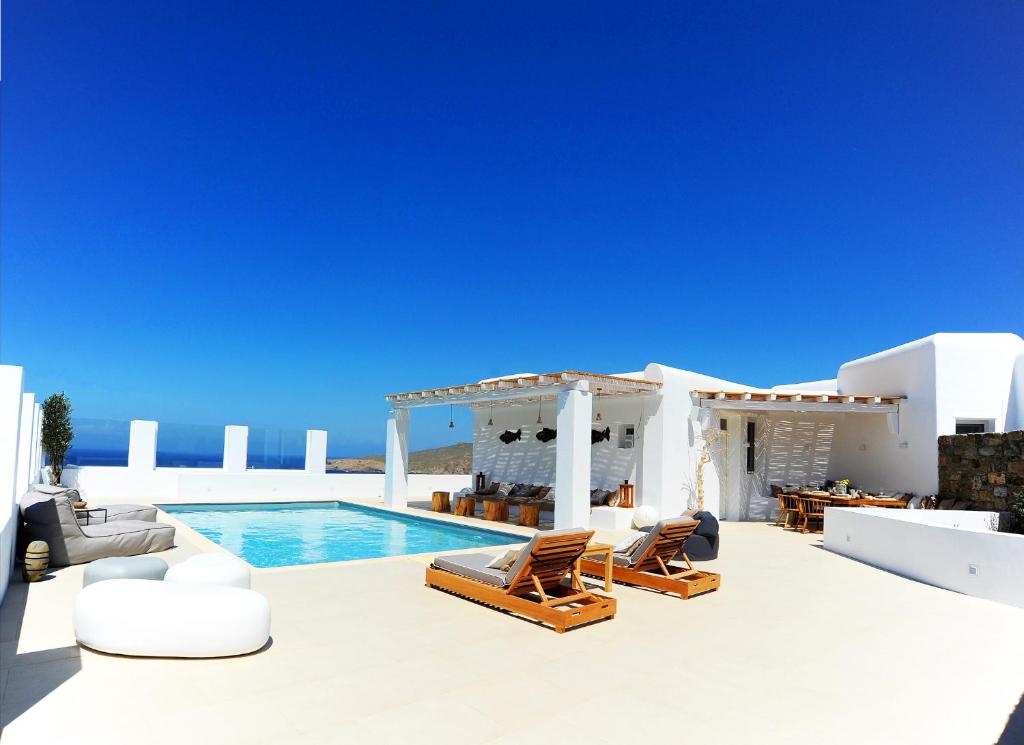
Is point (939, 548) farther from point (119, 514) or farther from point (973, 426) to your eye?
point (119, 514)

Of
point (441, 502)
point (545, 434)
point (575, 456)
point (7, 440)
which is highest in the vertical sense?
point (7, 440)

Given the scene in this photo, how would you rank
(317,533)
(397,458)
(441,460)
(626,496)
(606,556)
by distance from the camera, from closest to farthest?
(606,556) < (317,533) < (626,496) < (397,458) < (441,460)

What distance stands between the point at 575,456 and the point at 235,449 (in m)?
11.7

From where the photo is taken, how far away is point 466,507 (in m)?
15.4

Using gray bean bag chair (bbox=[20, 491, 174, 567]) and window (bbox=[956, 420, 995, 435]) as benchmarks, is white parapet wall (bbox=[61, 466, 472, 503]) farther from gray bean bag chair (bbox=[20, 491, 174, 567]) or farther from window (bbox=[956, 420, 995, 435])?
window (bbox=[956, 420, 995, 435])

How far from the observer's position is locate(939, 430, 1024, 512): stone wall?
11430 mm

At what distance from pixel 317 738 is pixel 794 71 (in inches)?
669

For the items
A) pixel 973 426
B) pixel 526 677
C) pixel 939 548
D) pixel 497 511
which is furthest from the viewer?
pixel 497 511

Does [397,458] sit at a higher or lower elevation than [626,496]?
higher

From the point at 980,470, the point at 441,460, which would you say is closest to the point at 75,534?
the point at 980,470

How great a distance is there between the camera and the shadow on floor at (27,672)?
11.7 ft

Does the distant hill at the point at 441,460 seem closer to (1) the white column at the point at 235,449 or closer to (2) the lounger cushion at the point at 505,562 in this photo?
(1) the white column at the point at 235,449

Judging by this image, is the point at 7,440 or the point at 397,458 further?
the point at 397,458

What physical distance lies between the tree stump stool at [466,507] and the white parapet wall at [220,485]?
185 inches
